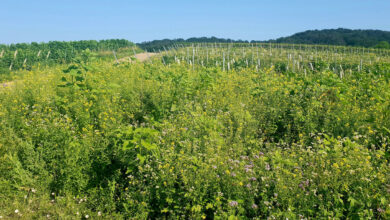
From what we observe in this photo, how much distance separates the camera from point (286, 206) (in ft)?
14.0

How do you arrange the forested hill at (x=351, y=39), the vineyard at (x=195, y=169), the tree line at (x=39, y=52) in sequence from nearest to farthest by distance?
the vineyard at (x=195, y=169)
the tree line at (x=39, y=52)
the forested hill at (x=351, y=39)

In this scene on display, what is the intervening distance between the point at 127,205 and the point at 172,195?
759 mm

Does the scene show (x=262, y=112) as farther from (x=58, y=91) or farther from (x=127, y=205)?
(x=58, y=91)

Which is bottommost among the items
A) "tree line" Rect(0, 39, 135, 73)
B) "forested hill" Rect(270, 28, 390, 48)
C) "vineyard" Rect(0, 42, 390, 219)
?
"vineyard" Rect(0, 42, 390, 219)

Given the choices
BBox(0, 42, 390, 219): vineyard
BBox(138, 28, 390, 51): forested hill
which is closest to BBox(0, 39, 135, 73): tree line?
BBox(0, 42, 390, 219): vineyard

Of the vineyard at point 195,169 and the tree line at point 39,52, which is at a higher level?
the tree line at point 39,52

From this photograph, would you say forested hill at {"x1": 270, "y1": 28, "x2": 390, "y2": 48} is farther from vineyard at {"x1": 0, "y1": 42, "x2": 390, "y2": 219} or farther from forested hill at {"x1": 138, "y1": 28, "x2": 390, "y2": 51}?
vineyard at {"x1": 0, "y1": 42, "x2": 390, "y2": 219}

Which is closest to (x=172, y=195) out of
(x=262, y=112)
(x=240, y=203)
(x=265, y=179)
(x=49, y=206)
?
(x=240, y=203)

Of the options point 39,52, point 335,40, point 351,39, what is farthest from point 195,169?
point 351,39

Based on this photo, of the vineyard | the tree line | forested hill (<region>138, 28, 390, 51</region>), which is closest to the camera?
the vineyard

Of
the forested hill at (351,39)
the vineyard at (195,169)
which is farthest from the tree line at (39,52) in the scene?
the forested hill at (351,39)

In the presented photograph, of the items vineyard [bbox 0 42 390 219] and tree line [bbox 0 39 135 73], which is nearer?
vineyard [bbox 0 42 390 219]

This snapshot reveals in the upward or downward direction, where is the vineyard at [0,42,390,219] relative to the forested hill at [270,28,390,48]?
downward

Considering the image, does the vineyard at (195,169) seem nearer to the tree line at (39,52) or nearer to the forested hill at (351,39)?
the tree line at (39,52)
